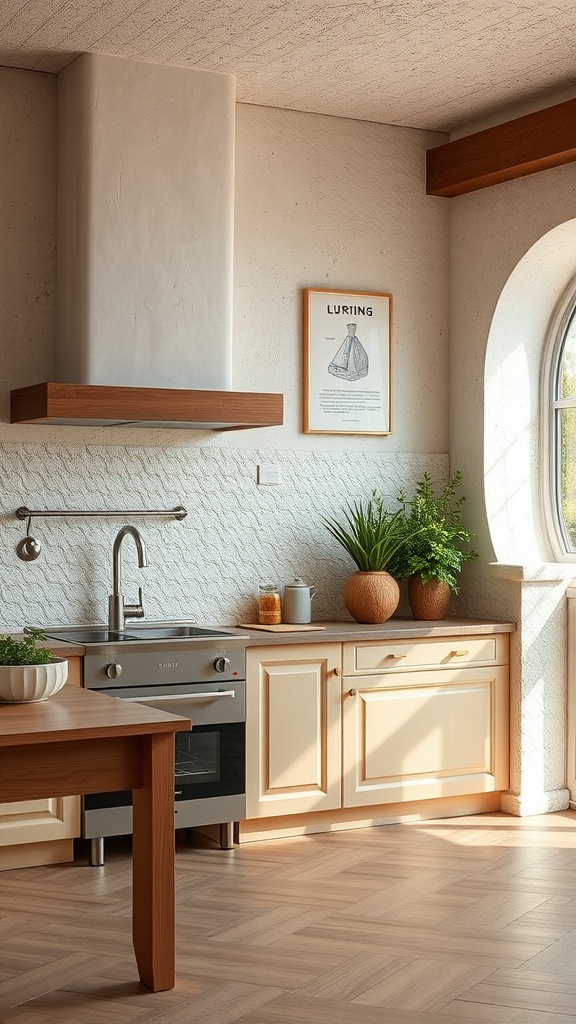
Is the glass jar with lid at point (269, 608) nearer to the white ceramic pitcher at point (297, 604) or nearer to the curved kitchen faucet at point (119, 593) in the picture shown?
the white ceramic pitcher at point (297, 604)

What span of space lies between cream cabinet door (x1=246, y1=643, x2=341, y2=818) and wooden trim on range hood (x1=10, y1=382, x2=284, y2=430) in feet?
2.97

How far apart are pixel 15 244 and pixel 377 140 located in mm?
1793

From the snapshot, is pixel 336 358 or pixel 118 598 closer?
pixel 118 598

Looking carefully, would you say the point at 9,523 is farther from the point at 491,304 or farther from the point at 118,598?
the point at 491,304

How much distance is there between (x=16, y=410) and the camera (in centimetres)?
467

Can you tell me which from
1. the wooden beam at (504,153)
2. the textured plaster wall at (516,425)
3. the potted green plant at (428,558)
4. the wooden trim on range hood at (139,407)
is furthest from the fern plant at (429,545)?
the wooden beam at (504,153)

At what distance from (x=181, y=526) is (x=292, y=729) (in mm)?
969

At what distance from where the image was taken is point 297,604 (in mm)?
5098

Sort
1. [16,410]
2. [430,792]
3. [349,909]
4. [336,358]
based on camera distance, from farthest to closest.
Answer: [336,358] < [430,792] < [16,410] < [349,909]

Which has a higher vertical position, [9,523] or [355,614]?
[9,523]

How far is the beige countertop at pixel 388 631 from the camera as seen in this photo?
4740mm

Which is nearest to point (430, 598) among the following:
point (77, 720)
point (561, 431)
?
point (561, 431)

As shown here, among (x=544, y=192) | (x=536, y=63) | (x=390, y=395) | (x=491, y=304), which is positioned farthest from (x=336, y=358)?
(x=536, y=63)

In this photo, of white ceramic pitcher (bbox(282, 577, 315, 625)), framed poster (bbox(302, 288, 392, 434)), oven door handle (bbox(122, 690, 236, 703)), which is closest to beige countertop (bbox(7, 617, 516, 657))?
white ceramic pitcher (bbox(282, 577, 315, 625))
